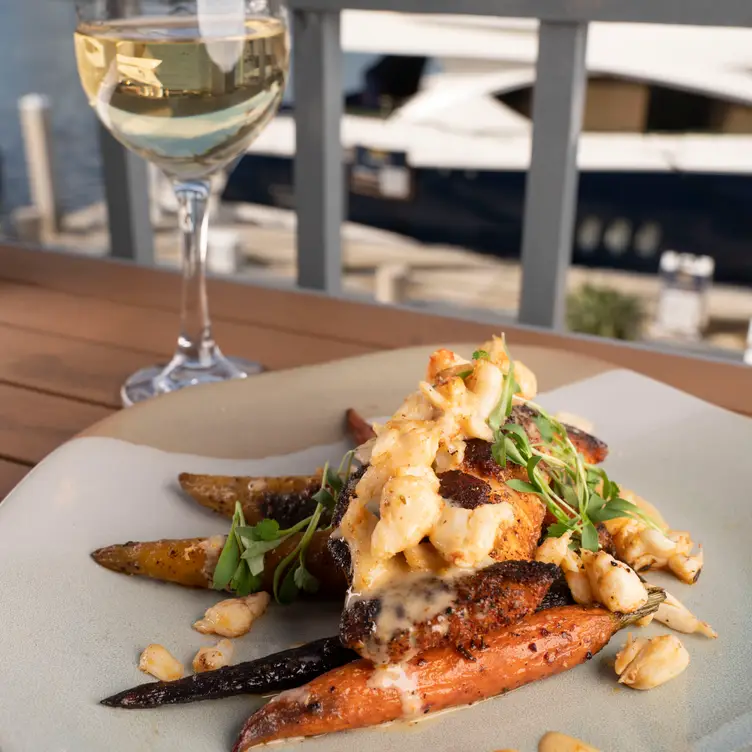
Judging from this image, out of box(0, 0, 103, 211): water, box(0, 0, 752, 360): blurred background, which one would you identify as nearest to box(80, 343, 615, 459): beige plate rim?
box(0, 0, 752, 360): blurred background

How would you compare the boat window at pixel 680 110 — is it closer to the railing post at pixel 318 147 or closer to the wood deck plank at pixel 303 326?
the railing post at pixel 318 147

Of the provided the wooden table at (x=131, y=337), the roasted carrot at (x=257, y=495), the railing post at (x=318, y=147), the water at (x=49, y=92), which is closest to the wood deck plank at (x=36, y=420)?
the wooden table at (x=131, y=337)

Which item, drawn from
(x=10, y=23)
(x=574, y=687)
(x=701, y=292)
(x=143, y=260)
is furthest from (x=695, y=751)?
(x=10, y=23)

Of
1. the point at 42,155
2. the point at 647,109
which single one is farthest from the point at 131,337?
the point at 647,109

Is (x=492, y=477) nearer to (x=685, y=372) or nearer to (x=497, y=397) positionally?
(x=497, y=397)

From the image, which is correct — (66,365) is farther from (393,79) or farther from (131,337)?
(393,79)

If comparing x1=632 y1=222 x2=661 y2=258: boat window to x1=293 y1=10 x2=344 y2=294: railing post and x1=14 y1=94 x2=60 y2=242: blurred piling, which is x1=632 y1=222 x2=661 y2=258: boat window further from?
x1=293 y1=10 x2=344 y2=294: railing post
